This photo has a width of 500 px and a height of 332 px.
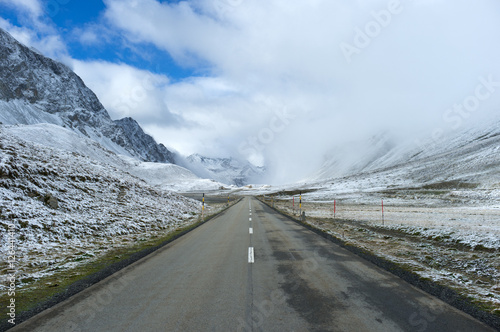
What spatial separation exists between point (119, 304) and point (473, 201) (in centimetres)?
5415

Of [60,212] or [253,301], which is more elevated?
[60,212]

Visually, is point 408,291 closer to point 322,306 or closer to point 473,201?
point 322,306

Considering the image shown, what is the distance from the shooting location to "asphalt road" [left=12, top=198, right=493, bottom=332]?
4586 millimetres

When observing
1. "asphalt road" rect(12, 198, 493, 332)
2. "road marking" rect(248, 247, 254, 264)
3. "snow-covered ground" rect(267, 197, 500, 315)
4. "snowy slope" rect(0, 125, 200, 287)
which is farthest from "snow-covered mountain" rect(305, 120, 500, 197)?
"snowy slope" rect(0, 125, 200, 287)

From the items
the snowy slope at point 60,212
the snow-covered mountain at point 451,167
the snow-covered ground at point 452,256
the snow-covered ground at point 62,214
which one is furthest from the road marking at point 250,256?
the snow-covered mountain at point 451,167

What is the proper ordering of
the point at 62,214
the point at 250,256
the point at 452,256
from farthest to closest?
the point at 62,214, the point at 452,256, the point at 250,256

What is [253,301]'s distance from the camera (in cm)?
554

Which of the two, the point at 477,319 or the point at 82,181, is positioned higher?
the point at 82,181

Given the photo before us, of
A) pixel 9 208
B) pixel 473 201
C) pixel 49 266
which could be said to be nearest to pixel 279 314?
pixel 49 266

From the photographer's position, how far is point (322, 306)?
17.3ft

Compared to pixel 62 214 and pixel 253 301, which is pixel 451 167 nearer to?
pixel 253 301

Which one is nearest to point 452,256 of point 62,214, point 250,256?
point 250,256

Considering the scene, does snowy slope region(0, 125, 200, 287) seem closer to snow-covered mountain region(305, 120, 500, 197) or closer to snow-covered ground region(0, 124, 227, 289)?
snow-covered ground region(0, 124, 227, 289)

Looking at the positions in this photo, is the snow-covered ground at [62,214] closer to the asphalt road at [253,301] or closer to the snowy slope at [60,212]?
the snowy slope at [60,212]
